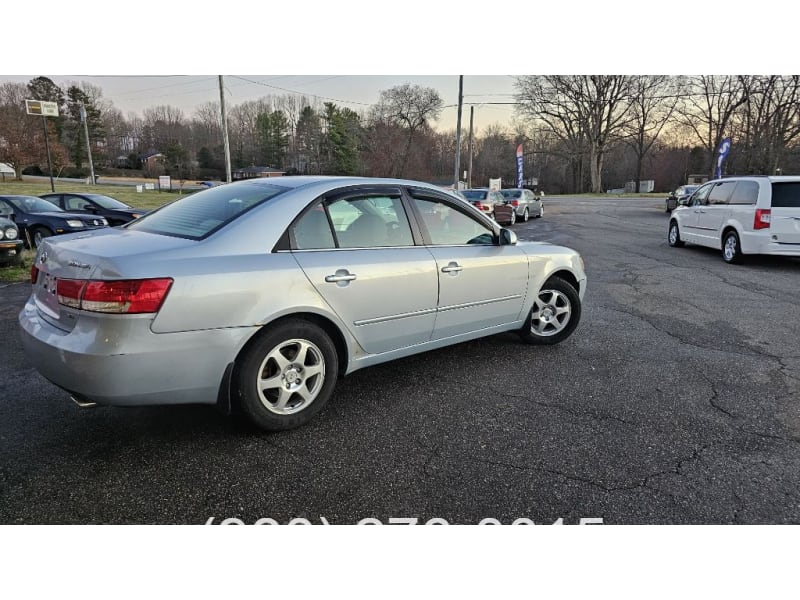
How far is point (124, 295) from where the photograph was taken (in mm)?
2428

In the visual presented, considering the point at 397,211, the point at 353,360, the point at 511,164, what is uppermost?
the point at 511,164

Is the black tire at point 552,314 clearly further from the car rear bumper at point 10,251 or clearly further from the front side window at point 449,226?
the car rear bumper at point 10,251

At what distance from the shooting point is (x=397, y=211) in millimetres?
3676

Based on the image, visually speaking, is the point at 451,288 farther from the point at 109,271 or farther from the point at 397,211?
the point at 109,271

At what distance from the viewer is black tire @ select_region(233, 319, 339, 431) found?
2.79 meters

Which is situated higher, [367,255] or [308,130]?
[308,130]

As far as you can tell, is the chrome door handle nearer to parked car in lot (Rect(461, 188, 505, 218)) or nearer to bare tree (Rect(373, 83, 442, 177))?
parked car in lot (Rect(461, 188, 505, 218))

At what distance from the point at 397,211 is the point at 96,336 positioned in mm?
2092

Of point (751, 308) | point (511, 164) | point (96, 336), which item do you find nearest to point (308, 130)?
point (511, 164)

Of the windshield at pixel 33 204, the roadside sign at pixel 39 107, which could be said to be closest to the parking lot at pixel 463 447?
the windshield at pixel 33 204

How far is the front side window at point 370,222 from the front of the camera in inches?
130

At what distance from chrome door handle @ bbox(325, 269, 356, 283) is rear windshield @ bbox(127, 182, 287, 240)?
2.12 feet

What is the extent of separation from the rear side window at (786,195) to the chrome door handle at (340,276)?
9338mm

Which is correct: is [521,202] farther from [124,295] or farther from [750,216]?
[124,295]
